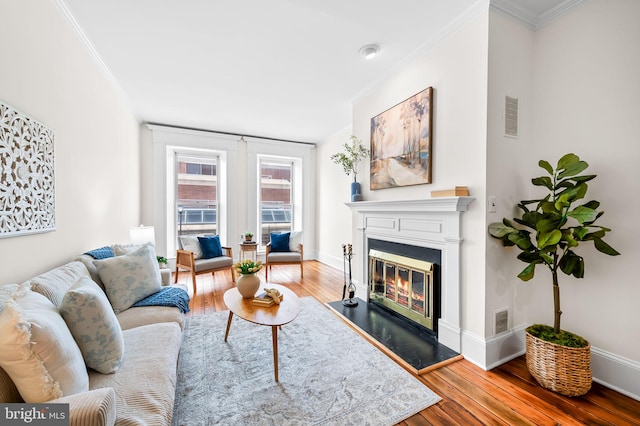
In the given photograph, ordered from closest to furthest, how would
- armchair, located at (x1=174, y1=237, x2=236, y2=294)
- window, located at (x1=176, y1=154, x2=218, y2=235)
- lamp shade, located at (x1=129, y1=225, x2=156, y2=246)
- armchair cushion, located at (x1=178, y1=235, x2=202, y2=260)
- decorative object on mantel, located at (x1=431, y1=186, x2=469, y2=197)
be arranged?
decorative object on mantel, located at (x1=431, y1=186, x2=469, y2=197) < lamp shade, located at (x1=129, y1=225, x2=156, y2=246) < armchair, located at (x1=174, y1=237, x2=236, y2=294) < armchair cushion, located at (x1=178, y1=235, x2=202, y2=260) < window, located at (x1=176, y1=154, x2=218, y2=235)

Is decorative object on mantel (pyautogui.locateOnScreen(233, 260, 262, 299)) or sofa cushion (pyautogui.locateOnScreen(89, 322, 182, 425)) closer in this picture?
sofa cushion (pyautogui.locateOnScreen(89, 322, 182, 425))

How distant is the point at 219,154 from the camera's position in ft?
17.3

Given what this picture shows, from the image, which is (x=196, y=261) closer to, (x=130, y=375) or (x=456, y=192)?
(x=130, y=375)

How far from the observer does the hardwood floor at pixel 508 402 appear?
1535 mm

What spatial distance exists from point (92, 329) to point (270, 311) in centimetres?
107

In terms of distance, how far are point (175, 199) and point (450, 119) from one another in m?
4.81

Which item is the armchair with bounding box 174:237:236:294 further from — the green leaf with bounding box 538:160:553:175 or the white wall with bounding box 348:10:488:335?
the green leaf with bounding box 538:160:553:175

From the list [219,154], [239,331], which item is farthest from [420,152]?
[219,154]

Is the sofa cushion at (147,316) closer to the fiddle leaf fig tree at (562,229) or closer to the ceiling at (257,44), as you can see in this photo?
the ceiling at (257,44)

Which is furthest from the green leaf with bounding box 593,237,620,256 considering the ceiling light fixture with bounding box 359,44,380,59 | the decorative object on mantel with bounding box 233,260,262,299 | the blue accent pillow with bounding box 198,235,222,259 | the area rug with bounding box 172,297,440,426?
the blue accent pillow with bounding box 198,235,222,259

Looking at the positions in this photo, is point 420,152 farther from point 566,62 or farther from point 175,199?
point 175,199

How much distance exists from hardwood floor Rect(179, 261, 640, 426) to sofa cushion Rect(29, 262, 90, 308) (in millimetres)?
2112

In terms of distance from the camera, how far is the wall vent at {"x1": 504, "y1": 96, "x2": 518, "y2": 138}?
210 centimetres

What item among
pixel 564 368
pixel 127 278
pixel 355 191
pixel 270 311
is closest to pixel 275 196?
pixel 355 191
